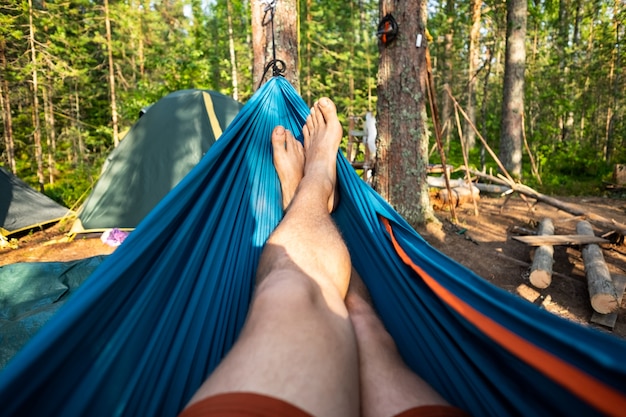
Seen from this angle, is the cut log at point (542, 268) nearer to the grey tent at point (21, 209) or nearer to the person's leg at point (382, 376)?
the person's leg at point (382, 376)

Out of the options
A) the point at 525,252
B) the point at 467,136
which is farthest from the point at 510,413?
the point at 467,136

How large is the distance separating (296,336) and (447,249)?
2.32m

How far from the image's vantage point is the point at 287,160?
1398 millimetres

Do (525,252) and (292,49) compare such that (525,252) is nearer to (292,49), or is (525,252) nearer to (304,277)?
(292,49)

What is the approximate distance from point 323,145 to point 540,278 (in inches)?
62.7

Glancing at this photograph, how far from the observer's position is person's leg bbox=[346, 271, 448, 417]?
613 mm

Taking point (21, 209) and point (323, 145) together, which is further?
point (21, 209)

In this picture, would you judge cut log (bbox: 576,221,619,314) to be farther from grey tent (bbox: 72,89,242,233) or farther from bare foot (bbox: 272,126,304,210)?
grey tent (bbox: 72,89,242,233)

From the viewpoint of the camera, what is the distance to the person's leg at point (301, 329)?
51 cm

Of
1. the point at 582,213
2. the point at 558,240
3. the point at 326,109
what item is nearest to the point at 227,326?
the point at 326,109

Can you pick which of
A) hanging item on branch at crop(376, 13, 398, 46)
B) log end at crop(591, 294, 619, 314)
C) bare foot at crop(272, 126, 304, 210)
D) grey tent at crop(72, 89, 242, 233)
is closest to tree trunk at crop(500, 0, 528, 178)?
hanging item on branch at crop(376, 13, 398, 46)

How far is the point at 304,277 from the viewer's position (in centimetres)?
75

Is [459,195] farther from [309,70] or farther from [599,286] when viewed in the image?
[309,70]

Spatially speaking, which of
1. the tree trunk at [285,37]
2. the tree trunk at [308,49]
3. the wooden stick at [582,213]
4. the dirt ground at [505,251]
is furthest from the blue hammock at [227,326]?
the tree trunk at [308,49]
